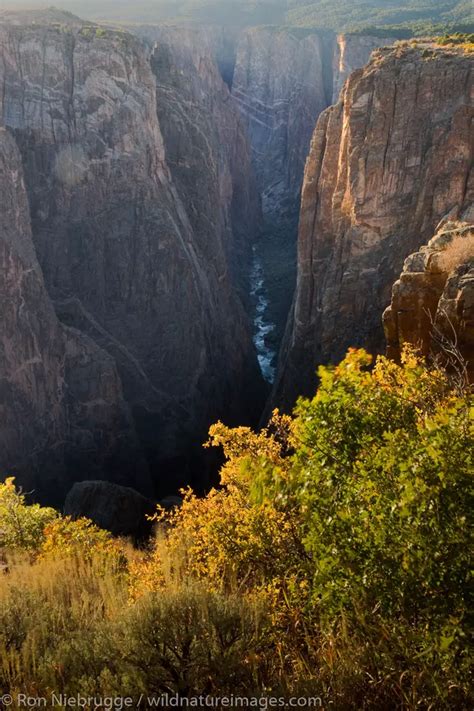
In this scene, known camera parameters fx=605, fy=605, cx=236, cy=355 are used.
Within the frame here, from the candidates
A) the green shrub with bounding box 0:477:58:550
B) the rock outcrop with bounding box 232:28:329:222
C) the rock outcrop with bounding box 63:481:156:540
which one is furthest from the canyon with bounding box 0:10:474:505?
the rock outcrop with bounding box 232:28:329:222

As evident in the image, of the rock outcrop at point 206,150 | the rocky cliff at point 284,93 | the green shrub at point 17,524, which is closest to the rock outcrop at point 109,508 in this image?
the green shrub at point 17,524

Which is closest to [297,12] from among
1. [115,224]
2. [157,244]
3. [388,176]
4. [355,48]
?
[355,48]

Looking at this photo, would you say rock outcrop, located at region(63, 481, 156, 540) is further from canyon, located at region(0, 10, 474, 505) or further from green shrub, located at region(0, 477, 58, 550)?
green shrub, located at region(0, 477, 58, 550)

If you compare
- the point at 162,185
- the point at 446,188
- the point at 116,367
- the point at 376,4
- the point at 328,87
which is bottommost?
the point at 116,367

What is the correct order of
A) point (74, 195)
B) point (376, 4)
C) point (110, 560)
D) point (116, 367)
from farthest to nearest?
point (376, 4)
point (74, 195)
point (116, 367)
point (110, 560)

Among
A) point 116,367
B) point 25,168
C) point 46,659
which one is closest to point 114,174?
point 25,168

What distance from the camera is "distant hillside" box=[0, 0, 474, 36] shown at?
103m

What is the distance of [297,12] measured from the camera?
133750 millimetres

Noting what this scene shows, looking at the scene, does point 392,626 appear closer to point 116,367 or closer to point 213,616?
point 213,616

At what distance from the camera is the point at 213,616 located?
22.1ft

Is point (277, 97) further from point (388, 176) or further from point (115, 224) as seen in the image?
point (388, 176)

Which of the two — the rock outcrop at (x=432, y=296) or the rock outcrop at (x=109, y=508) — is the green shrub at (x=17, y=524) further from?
the rock outcrop at (x=109, y=508)

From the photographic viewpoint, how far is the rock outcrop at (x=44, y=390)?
39500 mm

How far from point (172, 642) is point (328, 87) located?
11785cm
